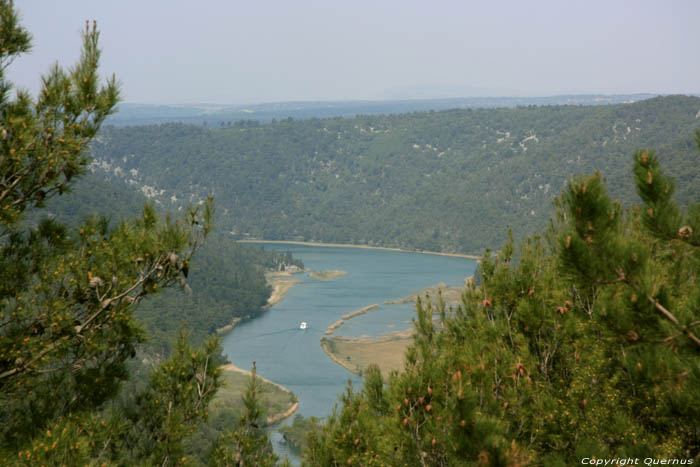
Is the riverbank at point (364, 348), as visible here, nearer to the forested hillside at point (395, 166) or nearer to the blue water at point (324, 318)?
the blue water at point (324, 318)

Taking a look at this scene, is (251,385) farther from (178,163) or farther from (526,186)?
(178,163)

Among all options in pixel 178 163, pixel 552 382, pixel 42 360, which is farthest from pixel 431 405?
pixel 178 163

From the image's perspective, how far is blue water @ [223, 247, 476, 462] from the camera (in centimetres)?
3694

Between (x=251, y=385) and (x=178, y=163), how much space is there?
138044mm

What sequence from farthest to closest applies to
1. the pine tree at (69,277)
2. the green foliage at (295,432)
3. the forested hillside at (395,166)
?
the forested hillside at (395,166)
the green foliage at (295,432)
the pine tree at (69,277)

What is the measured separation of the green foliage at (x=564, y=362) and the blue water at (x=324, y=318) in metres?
21.0

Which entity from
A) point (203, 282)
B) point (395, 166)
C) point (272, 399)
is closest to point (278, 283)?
point (203, 282)

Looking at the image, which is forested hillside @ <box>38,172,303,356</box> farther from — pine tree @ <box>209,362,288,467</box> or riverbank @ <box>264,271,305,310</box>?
pine tree @ <box>209,362,288,467</box>

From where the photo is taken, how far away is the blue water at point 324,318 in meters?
36.9

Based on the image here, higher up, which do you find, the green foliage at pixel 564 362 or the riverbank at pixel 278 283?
the green foliage at pixel 564 362

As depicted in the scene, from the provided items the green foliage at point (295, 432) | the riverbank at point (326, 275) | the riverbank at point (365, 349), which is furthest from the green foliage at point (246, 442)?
the riverbank at point (326, 275)

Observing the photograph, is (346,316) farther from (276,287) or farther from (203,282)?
(276,287)

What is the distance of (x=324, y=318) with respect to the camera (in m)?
51.5

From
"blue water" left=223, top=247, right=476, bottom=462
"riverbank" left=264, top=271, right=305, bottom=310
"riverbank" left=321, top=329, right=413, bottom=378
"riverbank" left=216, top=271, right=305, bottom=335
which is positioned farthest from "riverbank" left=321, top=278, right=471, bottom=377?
"riverbank" left=264, top=271, right=305, bottom=310
